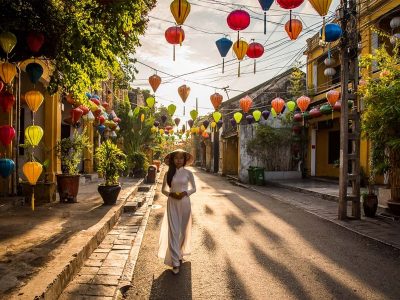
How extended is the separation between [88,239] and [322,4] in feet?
18.3

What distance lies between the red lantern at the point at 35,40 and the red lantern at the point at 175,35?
294 cm

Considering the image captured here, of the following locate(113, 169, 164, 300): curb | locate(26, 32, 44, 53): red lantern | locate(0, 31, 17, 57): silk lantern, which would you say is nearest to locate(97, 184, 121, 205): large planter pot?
locate(113, 169, 164, 300): curb

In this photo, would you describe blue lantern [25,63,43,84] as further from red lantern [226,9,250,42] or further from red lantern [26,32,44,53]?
red lantern [226,9,250,42]

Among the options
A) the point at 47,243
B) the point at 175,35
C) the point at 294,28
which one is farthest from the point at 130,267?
the point at 294,28

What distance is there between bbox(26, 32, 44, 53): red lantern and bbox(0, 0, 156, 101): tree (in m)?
0.07

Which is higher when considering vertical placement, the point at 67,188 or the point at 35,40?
the point at 35,40

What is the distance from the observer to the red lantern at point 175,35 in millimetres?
7820

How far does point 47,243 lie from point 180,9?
4.53 m

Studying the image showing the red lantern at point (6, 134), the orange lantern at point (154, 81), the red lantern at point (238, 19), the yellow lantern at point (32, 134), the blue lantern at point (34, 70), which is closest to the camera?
the blue lantern at point (34, 70)

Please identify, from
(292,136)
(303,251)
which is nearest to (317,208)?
(303,251)

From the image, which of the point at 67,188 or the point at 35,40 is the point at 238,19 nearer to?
the point at 35,40

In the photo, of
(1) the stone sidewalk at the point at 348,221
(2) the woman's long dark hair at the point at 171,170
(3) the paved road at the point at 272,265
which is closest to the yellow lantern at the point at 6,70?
(2) the woman's long dark hair at the point at 171,170

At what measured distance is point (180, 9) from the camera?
20.8 feet

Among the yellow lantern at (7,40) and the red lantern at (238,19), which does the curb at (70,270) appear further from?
the red lantern at (238,19)
